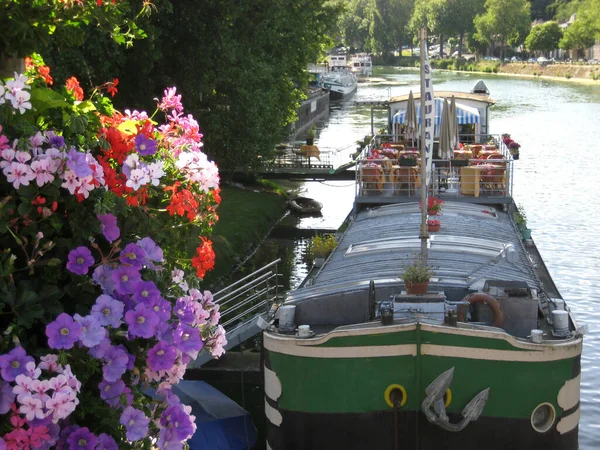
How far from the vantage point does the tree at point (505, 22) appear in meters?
156

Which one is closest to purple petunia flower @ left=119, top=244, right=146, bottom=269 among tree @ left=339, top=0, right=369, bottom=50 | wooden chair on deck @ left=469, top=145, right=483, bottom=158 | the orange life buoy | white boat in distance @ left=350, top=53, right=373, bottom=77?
the orange life buoy

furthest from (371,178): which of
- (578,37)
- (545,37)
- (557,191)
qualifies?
(545,37)

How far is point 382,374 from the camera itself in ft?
37.2

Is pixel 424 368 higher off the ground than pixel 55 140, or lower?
lower

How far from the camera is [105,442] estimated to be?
14.2ft

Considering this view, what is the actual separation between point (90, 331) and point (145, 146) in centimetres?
101

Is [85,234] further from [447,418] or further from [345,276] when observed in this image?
[345,276]

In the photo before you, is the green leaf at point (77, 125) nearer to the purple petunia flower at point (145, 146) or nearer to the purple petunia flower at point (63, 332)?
the purple petunia flower at point (145, 146)

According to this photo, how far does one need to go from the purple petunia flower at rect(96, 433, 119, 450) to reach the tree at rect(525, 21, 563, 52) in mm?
149686

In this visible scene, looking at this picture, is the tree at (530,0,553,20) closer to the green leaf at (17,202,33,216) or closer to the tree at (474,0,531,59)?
the tree at (474,0,531,59)

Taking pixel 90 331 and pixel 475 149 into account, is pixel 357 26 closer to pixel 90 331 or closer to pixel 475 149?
pixel 475 149

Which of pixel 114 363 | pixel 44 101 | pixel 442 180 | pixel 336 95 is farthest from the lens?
pixel 336 95

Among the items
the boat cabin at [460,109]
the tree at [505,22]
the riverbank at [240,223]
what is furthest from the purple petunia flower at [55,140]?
the tree at [505,22]

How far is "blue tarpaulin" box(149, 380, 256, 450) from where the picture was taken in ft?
44.3
